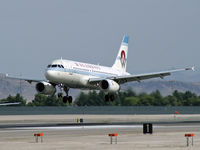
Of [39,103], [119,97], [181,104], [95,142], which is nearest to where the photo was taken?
[95,142]

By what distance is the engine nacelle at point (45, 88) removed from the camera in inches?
2960

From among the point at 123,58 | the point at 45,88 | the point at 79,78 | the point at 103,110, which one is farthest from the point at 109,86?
the point at 103,110

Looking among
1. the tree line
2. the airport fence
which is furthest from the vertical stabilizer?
the airport fence

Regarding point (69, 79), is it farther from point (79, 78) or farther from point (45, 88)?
point (45, 88)

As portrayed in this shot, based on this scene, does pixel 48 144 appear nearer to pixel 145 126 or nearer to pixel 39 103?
pixel 145 126

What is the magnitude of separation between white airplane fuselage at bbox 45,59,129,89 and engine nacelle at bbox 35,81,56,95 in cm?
256

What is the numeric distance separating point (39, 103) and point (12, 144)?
486 feet

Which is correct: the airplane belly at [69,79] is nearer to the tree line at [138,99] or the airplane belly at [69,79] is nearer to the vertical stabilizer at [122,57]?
the vertical stabilizer at [122,57]

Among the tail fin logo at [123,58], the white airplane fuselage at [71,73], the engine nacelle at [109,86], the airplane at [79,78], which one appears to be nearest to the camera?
the white airplane fuselage at [71,73]

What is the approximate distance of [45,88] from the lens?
75.2 metres

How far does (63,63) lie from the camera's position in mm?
72062

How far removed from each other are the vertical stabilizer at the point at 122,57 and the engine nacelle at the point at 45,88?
1791 cm

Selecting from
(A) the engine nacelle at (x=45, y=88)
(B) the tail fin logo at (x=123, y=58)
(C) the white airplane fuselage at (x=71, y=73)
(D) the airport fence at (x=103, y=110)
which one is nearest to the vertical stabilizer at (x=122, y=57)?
(B) the tail fin logo at (x=123, y=58)

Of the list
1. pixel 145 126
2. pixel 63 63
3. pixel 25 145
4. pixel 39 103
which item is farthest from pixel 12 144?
pixel 39 103
